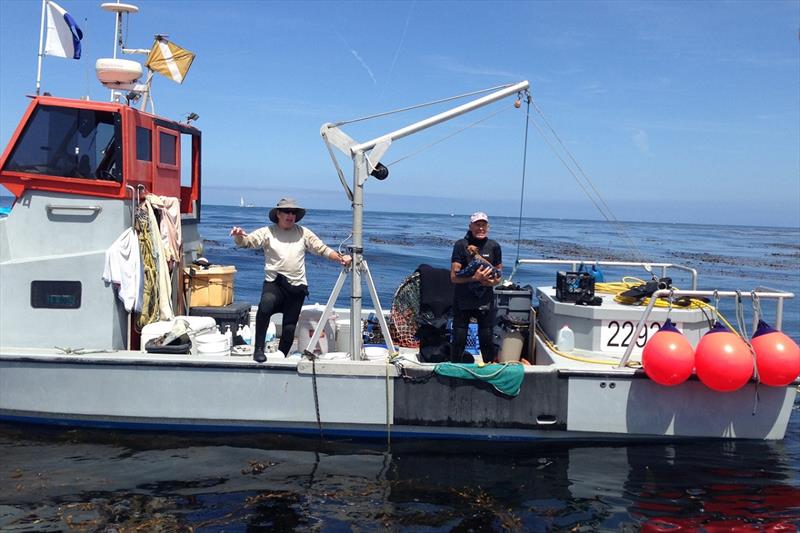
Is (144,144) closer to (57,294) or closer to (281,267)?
(57,294)

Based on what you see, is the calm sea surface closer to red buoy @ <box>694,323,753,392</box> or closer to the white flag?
red buoy @ <box>694,323,753,392</box>

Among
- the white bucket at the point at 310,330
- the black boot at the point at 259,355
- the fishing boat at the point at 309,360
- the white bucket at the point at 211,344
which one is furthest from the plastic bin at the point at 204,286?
the black boot at the point at 259,355

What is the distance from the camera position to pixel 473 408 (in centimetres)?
676

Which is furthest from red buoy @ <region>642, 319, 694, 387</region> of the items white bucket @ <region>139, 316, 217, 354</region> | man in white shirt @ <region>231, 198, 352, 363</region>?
white bucket @ <region>139, 316, 217, 354</region>

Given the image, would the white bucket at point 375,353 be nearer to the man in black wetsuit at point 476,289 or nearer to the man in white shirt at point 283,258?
the man in black wetsuit at point 476,289

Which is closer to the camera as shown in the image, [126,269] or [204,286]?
[126,269]

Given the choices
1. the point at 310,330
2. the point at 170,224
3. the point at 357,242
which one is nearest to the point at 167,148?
the point at 170,224

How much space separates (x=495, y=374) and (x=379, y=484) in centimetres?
152

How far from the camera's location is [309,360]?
6730mm

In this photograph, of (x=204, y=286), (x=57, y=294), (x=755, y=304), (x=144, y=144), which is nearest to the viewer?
(x=755, y=304)

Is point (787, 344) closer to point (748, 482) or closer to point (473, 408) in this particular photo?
point (748, 482)

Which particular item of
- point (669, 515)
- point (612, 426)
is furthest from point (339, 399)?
point (669, 515)

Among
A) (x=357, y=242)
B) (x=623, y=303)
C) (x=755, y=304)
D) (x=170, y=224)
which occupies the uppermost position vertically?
(x=170, y=224)

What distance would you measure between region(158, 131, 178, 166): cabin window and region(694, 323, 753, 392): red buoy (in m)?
6.18
